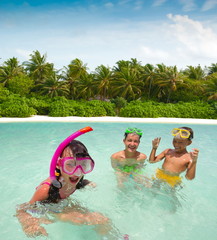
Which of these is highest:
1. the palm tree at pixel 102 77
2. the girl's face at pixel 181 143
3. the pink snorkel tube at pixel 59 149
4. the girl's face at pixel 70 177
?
the palm tree at pixel 102 77

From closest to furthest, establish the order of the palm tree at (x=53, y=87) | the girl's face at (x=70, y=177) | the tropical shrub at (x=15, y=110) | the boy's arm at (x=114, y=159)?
1. the girl's face at (x=70, y=177)
2. the boy's arm at (x=114, y=159)
3. the tropical shrub at (x=15, y=110)
4. the palm tree at (x=53, y=87)

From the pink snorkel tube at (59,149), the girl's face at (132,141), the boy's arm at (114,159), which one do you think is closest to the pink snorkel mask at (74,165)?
the pink snorkel tube at (59,149)

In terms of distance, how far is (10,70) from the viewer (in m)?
32.2

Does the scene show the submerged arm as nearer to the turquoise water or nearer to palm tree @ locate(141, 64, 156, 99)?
the turquoise water

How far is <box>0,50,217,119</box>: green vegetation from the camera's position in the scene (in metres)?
21.4

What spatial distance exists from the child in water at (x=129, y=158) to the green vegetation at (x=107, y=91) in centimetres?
1532

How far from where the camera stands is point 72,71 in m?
35.1

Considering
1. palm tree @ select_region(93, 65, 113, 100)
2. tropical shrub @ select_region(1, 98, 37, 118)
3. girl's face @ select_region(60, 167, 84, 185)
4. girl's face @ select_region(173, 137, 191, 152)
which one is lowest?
tropical shrub @ select_region(1, 98, 37, 118)

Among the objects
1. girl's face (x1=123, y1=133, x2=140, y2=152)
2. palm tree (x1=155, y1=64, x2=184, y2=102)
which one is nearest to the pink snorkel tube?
girl's face (x1=123, y1=133, x2=140, y2=152)

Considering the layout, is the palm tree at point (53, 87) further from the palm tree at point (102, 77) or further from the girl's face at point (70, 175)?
the girl's face at point (70, 175)

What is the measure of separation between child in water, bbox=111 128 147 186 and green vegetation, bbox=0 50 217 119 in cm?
1532

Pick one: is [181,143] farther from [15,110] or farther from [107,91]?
[107,91]

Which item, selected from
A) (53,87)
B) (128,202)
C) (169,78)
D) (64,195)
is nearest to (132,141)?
(128,202)

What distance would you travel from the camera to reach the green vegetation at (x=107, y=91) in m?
21.4
